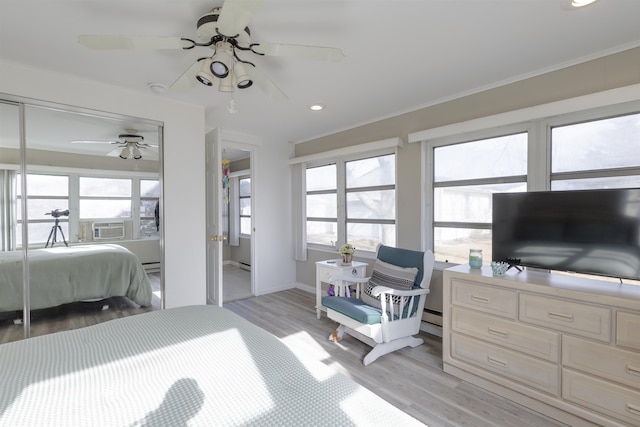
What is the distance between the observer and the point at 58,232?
2.51m

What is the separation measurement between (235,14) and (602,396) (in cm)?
279

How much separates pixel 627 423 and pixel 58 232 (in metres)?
4.15

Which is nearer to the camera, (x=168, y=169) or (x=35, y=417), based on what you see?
(x=35, y=417)

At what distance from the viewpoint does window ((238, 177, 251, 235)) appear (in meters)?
6.41

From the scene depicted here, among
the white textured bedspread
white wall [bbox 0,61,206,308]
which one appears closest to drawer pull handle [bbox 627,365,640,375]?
the white textured bedspread

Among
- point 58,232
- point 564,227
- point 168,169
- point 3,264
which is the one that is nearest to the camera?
point 564,227

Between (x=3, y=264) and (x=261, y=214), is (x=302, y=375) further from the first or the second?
(x=261, y=214)

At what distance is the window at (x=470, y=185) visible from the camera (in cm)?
268

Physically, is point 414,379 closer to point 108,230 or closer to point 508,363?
point 508,363

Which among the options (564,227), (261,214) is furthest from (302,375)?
(261,214)

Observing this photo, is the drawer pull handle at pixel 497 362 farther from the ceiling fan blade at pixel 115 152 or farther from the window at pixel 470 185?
the ceiling fan blade at pixel 115 152

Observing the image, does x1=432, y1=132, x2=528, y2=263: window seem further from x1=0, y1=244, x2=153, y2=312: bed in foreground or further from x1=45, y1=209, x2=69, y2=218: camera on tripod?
x1=45, y1=209, x2=69, y2=218: camera on tripod

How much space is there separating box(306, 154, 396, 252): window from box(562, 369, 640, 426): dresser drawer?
2.06 metres

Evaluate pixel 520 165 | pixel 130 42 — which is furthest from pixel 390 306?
pixel 130 42
